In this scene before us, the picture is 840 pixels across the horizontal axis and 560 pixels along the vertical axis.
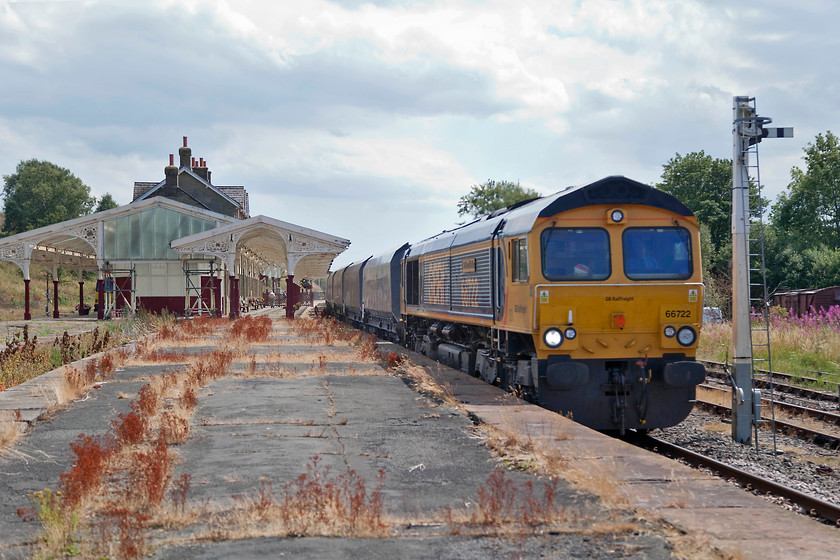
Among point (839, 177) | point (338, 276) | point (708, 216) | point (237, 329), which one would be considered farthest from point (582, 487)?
point (839, 177)

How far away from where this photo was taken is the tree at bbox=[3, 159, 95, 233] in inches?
3775

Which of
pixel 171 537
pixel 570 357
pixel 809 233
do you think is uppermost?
pixel 809 233

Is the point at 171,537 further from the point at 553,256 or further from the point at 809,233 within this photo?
the point at 809,233

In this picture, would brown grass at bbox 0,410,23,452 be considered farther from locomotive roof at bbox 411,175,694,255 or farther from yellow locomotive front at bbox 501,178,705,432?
locomotive roof at bbox 411,175,694,255

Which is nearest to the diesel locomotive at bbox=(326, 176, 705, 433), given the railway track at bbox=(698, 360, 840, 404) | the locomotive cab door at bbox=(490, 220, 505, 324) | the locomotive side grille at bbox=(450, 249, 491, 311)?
the locomotive cab door at bbox=(490, 220, 505, 324)

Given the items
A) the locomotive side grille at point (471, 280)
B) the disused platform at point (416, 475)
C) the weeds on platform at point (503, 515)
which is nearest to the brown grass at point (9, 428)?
the disused platform at point (416, 475)

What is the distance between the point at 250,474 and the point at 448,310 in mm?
9554

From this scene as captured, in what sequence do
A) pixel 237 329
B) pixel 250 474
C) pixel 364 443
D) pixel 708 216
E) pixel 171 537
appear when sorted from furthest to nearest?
1. pixel 708 216
2. pixel 237 329
3. pixel 364 443
4. pixel 250 474
5. pixel 171 537

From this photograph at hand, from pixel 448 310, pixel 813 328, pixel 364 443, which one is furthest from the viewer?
pixel 813 328

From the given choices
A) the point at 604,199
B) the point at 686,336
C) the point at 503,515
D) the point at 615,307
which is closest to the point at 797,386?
the point at 686,336

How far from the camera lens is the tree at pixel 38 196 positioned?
9588cm

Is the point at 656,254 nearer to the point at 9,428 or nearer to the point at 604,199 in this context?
the point at 604,199

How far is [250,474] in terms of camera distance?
7598 millimetres

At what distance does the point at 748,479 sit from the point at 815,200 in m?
71.9
